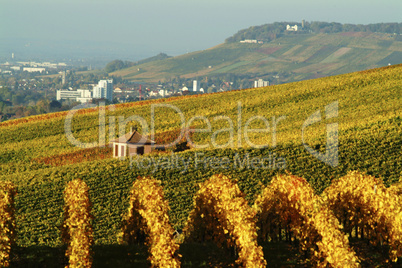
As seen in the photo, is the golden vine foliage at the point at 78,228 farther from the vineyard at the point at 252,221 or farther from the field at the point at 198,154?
the field at the point at 198,154

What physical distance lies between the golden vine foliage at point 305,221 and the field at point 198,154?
119cm

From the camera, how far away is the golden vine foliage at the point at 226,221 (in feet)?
73.4

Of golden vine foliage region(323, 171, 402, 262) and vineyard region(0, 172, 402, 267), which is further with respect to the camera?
golden vine foliage region(323, 171, 402, 262)

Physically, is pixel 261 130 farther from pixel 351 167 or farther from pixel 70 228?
pixel 70 228

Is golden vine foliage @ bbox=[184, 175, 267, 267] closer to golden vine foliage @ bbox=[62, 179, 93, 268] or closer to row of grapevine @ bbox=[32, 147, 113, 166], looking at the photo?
golden vine foliage @ bbox=[62, 179, 93, 268]

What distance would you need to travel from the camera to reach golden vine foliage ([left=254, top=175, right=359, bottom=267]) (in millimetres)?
21578

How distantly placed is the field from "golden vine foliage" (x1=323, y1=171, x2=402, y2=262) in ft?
4.00

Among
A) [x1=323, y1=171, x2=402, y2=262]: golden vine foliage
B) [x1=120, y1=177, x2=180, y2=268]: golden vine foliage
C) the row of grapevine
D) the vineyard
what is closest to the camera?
[x1=120, y1=177, x2=180, y2=268]: golden vine foliage

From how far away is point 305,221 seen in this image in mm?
24438

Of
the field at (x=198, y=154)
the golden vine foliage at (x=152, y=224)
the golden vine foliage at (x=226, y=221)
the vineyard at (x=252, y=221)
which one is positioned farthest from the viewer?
the field at (x=198, y=154)

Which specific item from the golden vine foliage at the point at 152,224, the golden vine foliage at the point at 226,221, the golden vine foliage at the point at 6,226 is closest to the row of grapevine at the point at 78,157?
the golden vine foliage at the point at 152,224

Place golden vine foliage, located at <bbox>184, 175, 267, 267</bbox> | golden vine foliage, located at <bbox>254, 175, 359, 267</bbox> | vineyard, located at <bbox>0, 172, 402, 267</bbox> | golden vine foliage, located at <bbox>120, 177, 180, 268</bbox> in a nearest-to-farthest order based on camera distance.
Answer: golden vine foliage, located at <bbox>254, 175, 359, 267</bbox>
golden vine foliage, located at <bbox>120, 177, 180, 268</bbox>
vineyard, located at <bbox>0, 172, 402, 267</bbox>
golden vine foliage, located at <bbox>184, 175, 267, 267</bbox>

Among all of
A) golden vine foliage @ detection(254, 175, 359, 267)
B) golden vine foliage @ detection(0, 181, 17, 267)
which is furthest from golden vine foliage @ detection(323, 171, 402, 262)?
golden vine foliage @ detection(0, 181, 17, 267)

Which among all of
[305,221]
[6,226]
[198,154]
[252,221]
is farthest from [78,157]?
[305,221]
